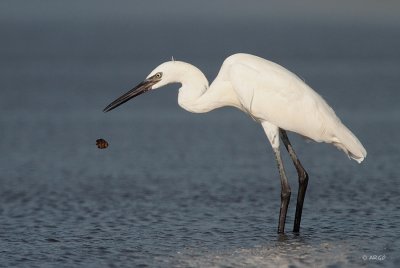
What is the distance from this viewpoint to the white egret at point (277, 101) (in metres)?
10.1

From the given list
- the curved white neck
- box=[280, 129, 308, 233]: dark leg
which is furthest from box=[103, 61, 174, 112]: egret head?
box=[280, 129, 308, 233]: dark leg

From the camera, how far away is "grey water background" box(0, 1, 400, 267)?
927 cm

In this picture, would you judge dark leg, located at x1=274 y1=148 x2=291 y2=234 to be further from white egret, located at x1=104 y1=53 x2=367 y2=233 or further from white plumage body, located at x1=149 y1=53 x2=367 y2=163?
white plumage body, located at x1=149 y1=53 x2=367 y2=163

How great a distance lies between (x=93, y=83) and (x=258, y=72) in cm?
1598

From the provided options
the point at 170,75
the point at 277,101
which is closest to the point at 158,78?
the point at 170,75

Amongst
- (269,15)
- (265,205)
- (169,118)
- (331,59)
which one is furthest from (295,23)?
(265,205)

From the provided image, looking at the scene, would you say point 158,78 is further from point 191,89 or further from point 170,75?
point 191,89

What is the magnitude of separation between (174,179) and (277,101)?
10.6 ft

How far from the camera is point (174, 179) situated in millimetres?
13086

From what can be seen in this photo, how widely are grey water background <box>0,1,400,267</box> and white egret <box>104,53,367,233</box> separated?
79cm

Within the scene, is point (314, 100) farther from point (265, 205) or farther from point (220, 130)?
point (220, 130)

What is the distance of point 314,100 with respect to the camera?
10258 millimetres

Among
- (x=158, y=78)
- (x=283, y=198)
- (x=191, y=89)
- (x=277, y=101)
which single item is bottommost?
(x=283, y=198)

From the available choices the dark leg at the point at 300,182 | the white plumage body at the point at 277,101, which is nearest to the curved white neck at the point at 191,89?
the white plumage body at the point at 277,101
